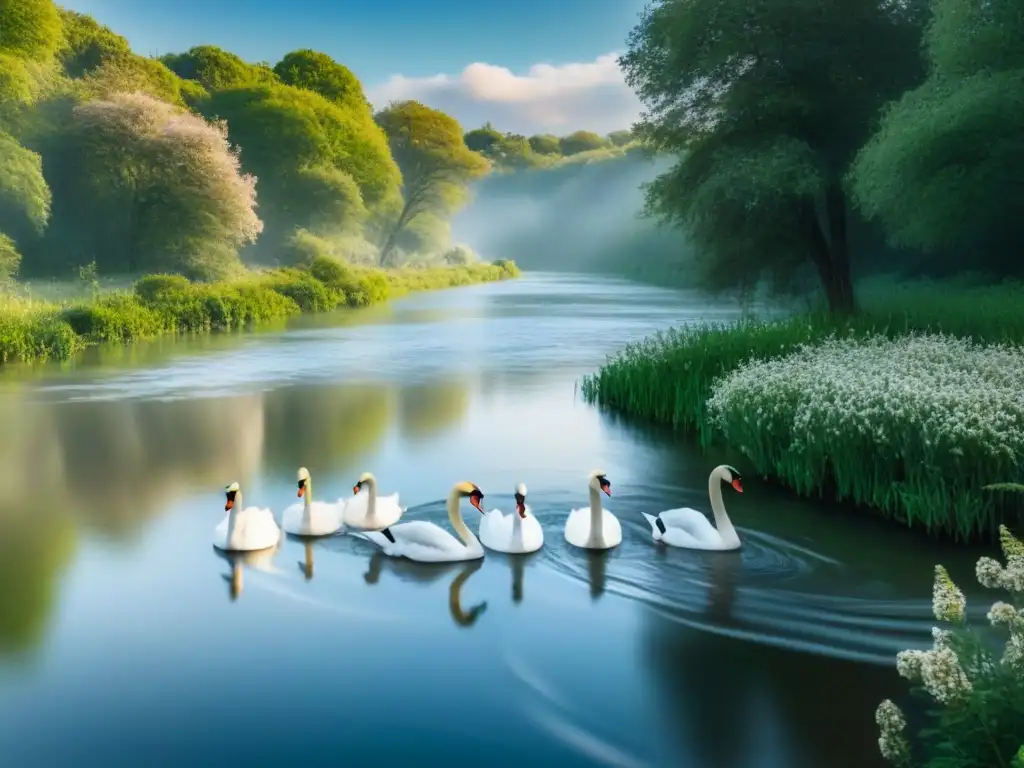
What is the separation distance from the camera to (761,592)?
23.5ft

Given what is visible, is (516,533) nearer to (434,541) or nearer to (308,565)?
(434,541)

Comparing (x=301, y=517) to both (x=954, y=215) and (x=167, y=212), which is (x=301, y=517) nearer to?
(x=954, y=215)

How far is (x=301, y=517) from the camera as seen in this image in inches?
339

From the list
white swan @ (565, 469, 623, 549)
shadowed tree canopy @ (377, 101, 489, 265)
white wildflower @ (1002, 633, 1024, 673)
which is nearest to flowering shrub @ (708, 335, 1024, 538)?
white swan @ (565, 469, 623, 549)

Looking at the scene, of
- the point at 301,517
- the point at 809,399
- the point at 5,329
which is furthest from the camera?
the point at 5,329

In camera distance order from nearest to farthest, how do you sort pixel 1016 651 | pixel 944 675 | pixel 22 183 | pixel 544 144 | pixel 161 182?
1. pixel 944 675
2. pixel 1016 651
3. pixel 22 183
4. pixel 161 182
5. pixel 544 144

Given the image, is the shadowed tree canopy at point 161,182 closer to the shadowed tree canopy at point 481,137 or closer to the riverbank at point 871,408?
the riverbank at point 871,408

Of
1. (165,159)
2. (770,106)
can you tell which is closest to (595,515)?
(770,106)

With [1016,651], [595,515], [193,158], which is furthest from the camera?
[193,158]

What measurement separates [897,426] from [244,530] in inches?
217

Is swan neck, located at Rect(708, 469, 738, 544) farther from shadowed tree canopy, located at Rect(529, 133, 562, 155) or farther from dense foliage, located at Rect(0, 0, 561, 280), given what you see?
shadowed tree canopy, located at Rect(529, 133, 562, 155)

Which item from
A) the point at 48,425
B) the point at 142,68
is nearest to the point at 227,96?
the point at 142,68

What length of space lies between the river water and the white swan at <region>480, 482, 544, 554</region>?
0.45 ft

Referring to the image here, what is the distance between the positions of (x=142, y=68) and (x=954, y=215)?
4125 cm
